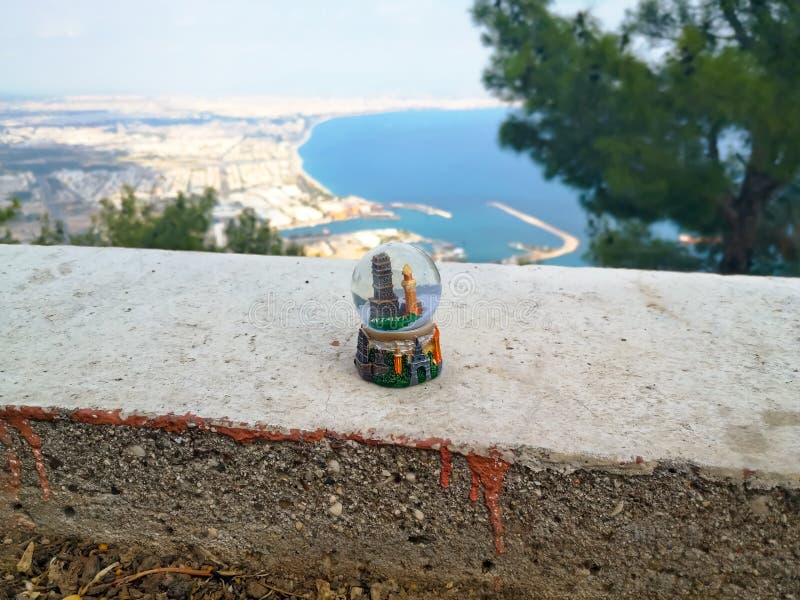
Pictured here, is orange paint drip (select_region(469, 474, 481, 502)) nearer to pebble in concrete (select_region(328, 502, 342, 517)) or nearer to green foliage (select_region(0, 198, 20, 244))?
pebble in concrete (select_region(328, 502, 342, 517))

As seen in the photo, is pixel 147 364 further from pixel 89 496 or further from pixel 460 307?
pixel 460 307

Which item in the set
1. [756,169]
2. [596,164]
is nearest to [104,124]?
[596,164]

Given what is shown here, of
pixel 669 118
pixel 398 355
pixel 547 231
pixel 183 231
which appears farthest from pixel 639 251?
pixel 398 355

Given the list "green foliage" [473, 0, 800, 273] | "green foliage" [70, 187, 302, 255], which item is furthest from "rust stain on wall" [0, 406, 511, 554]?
"green foliage" [473, 0, 800, 273]

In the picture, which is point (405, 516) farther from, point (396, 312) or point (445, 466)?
point (396, 312)

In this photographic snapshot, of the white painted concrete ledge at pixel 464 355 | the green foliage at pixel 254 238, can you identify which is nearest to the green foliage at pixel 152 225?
the green foliage at pixel 254 238

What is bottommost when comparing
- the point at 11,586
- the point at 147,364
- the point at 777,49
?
the point at 11,586
